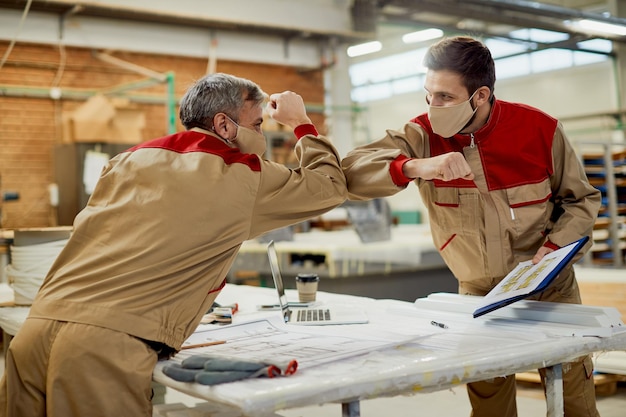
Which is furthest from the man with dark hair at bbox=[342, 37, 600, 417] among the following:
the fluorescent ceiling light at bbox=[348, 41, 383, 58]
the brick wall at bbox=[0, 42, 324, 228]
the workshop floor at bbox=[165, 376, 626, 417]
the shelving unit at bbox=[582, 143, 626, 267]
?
the fluorescent ceiling light at bbox=[348, 41, 383, 58]

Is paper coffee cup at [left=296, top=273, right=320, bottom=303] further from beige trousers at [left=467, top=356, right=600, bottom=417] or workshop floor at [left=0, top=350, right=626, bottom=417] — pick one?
workshop floor at [left=0, top=350, right=626, bottom=417]

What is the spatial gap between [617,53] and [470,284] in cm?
1348

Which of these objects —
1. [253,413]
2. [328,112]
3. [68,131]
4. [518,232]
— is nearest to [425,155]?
[518,232]

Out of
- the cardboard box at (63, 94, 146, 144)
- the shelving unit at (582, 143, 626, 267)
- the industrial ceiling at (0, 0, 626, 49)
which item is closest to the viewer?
the shelving unit at (582, 143, 626, 267)

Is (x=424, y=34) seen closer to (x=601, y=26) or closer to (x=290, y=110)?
(x=601, y=26)

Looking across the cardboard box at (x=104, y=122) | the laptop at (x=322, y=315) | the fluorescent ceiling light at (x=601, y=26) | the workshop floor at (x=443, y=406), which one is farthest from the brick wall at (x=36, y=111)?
the laptop at (x=322, y=315)

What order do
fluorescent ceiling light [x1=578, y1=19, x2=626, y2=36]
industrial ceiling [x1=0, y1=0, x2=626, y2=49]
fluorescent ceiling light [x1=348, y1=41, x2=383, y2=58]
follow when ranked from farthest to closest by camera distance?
fluorescent ceiling light [x1=348, y1=41, x2=383, y2=58]
fluorescent ceiling light [x1=578, y1=19, x2=626, y2=36]
industrial ceiling [x1=0, y1=0, x2=626, y2=49]

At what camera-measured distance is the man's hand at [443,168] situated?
6.04ft

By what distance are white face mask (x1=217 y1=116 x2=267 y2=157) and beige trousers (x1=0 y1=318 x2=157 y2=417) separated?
2.16ft

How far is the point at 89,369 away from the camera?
4.98 ft

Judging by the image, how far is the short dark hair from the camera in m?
2.10

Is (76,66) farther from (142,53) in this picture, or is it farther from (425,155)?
(425,155)

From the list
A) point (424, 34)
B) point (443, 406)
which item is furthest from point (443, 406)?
point (424, 34)

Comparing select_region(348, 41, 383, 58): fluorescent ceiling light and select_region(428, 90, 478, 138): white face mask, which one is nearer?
select_region(428, 90, 478, 138): white face mask
